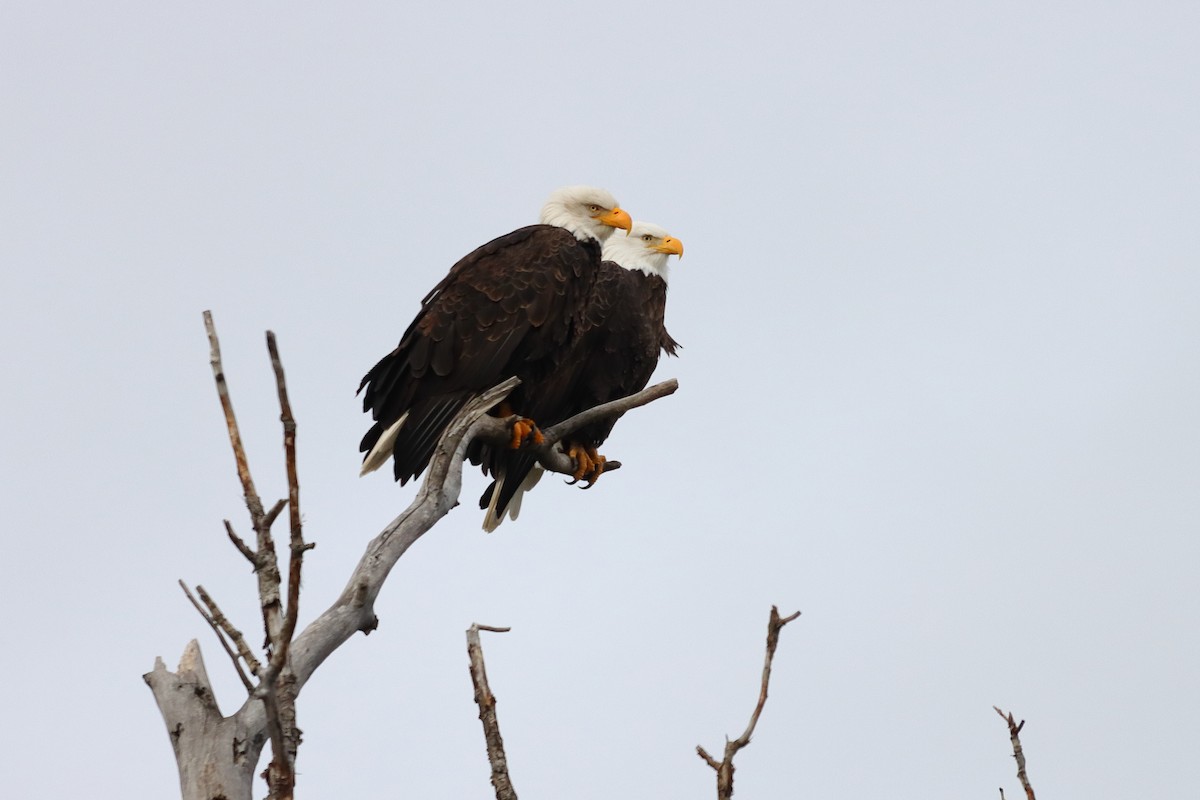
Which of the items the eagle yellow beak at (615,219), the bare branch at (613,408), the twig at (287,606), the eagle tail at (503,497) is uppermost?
the eagle yellow beak at (615,219)

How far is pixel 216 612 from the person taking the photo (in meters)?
2.13

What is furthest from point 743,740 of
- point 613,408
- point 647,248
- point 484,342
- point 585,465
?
point 647,248

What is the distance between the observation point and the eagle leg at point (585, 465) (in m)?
7.58

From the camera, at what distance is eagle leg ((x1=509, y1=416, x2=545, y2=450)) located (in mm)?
6285

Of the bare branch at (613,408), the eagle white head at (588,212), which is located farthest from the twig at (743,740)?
the eagle white head at (588,212)

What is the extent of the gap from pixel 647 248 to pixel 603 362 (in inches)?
48.9

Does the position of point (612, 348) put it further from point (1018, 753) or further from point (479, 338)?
point (1018, 753)

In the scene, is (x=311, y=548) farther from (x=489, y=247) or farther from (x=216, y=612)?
(x=489, y=247)

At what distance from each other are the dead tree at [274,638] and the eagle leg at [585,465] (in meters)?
1.91

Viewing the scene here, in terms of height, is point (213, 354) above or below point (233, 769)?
above

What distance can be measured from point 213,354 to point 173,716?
1266 mm

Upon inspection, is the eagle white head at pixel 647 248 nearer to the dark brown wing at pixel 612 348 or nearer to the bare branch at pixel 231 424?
the dark brown wing at pixel 612 348

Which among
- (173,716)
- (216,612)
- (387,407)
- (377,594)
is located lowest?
(216,612)

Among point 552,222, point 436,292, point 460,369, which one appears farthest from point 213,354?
point 552,222
